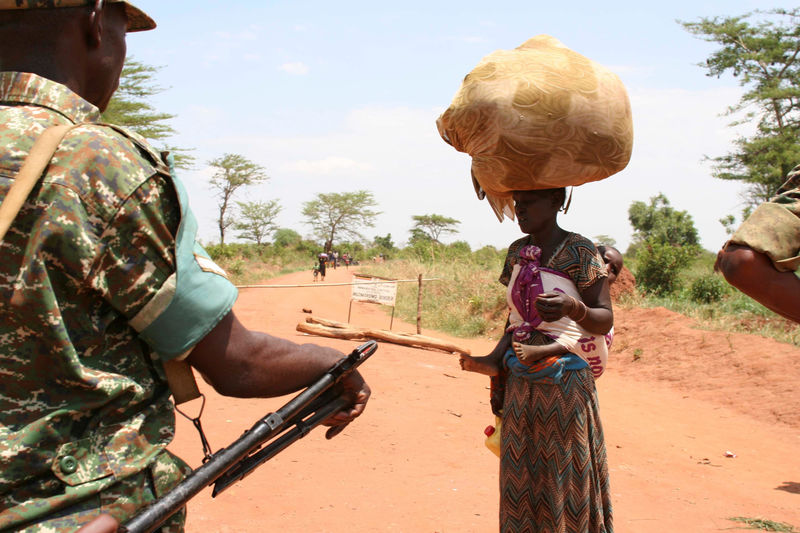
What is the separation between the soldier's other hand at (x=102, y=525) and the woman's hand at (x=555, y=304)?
67.1 inches

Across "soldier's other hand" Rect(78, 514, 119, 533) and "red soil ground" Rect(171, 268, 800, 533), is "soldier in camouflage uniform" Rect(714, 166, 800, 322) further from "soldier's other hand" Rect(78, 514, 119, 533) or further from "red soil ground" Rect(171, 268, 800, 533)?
"red soil ground" Rect(171, 268, 800, 533)

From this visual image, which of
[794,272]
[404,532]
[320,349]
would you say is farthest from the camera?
[404,532]

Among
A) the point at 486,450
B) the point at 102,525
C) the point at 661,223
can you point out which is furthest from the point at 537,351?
the point at 661,223

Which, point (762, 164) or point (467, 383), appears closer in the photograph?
point (467, 383)

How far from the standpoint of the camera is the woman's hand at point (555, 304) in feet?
7.93

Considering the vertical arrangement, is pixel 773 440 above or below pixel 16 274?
below

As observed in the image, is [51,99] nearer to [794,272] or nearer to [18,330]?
[18,330]

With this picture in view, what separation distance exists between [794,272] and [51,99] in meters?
1.97

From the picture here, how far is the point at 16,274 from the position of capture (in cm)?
111

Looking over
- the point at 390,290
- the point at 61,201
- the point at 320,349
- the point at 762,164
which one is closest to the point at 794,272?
the point at 320,349

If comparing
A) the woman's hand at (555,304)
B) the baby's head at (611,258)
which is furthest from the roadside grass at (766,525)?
the woman's hand at (555,304)

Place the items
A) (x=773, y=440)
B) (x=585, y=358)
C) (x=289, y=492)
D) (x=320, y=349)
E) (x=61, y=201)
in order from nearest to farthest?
(x=61, y=201), (x=320, y=349), (x=585, y=358), (x=289, y=492), (x=773, y=440)

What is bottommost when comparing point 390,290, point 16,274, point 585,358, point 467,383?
point 467,383

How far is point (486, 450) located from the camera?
5805 millimetres
